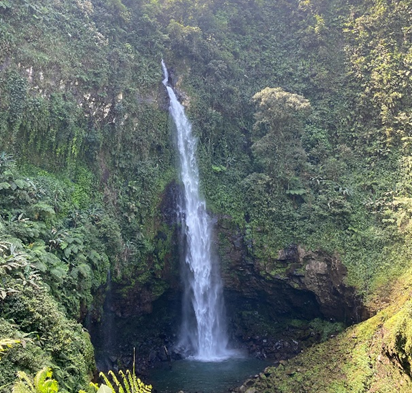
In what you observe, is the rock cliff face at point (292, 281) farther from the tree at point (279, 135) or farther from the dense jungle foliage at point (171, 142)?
the tree at point (279, 135)

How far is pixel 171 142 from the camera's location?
73.7 feet

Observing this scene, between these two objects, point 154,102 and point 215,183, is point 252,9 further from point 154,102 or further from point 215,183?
point 215,183

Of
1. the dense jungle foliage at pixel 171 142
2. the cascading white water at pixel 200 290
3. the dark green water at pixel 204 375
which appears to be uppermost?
the dense jungle foliage at pixel 171 142

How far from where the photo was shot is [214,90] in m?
25.4

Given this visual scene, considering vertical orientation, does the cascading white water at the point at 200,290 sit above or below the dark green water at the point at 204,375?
above

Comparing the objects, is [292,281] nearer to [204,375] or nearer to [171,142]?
[204,375]

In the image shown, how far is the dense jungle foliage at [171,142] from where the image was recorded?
14766mm

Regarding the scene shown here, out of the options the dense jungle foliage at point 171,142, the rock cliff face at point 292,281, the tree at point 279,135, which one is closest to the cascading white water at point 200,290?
the rock cliff face at point 292,281

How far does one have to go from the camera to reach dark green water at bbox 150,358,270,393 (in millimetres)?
15391

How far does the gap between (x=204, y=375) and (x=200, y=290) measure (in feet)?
16.1

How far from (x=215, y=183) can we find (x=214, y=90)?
7343mm

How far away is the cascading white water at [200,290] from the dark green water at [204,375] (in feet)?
4.94

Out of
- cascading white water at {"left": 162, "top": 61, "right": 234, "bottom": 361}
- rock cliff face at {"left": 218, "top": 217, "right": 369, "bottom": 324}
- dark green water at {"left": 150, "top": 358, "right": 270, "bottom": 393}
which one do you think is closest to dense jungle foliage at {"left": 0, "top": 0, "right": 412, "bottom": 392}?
rock cliff face at {"left": 218, "top": 217, "right": 369, "bottom": 324}

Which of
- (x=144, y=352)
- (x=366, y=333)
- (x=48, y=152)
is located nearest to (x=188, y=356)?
(x=144, y=352)
